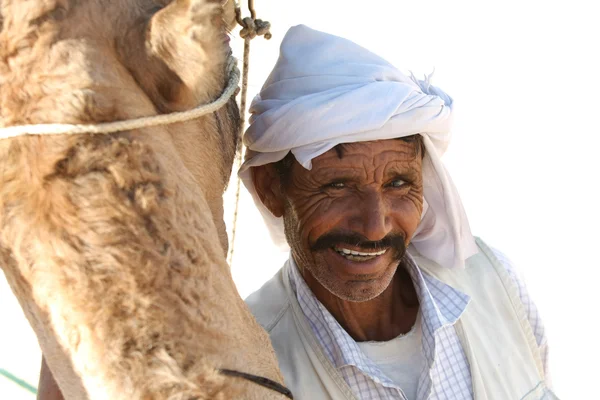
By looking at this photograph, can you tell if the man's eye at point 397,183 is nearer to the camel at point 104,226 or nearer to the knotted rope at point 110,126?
the knotted rope at point 110,126

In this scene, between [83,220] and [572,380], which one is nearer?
[83,220]

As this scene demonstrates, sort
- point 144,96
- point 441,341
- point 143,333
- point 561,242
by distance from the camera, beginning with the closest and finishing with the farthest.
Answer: point 143,333 → point 144,96 → point 441,341 → point 561,242

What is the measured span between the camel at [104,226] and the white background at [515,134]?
331 centimetres

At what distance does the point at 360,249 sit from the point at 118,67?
1.01m

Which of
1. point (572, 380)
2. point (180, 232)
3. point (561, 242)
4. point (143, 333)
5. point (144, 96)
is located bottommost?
point (572, 380)

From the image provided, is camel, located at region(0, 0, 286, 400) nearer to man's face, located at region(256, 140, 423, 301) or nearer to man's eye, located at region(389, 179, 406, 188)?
man's face, located at region(256, 140, 423, 301)

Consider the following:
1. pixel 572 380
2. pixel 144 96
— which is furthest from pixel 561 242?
pixel 144 96

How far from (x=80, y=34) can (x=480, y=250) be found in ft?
5.31

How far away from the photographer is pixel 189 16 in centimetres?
104

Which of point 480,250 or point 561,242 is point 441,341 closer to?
point 480,250

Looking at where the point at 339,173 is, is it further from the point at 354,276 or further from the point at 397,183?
the point at 354,276

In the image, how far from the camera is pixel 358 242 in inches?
75.4

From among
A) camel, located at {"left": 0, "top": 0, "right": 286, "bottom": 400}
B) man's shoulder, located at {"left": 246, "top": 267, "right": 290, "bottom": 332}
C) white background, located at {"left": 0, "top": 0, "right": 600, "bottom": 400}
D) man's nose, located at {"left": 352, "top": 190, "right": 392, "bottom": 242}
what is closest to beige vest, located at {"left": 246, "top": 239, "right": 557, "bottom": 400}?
man's shoulder, located at {"left": 246, "top": 267, "right": 290, "bottom": 332}

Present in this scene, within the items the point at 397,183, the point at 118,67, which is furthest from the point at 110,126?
the point at 397,183
